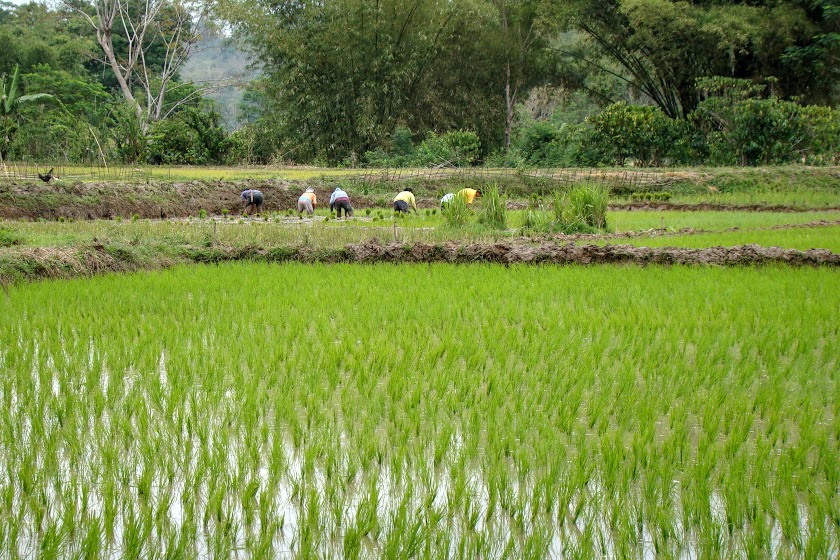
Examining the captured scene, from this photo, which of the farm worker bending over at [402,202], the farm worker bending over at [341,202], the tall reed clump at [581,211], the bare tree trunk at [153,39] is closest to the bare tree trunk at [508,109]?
the bare tree trunk at [153,39]

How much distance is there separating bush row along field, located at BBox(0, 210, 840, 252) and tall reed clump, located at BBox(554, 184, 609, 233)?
1.24ft

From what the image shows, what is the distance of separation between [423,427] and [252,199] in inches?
388

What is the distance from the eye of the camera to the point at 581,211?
951 cm

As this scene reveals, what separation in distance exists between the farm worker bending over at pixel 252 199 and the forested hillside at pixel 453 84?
5.06 m

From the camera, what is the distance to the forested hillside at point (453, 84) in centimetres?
1795

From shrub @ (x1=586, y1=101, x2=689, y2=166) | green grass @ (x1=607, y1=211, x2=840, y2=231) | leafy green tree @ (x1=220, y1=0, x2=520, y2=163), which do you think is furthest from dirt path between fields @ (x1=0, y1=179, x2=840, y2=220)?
leafy green tree @ (x1=220, y1=0, x2=520, y2=163)

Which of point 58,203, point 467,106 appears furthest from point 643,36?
point 58,203

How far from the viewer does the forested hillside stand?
1795 cm

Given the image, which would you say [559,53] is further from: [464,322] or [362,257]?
[464,322]

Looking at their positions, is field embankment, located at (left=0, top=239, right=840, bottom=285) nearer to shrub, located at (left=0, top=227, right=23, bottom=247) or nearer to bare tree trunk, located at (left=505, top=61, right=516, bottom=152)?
shrub, located at (left=0, top=227, right=23, bottom=247)

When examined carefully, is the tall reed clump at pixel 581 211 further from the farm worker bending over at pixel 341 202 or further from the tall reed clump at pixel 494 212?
the farm worker bending over at pixel 341 202

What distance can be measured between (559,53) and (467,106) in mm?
3311

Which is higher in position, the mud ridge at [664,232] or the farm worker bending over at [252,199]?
the farm worker bending over at [252,199]

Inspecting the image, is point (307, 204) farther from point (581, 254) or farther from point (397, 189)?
point (581, 254)
